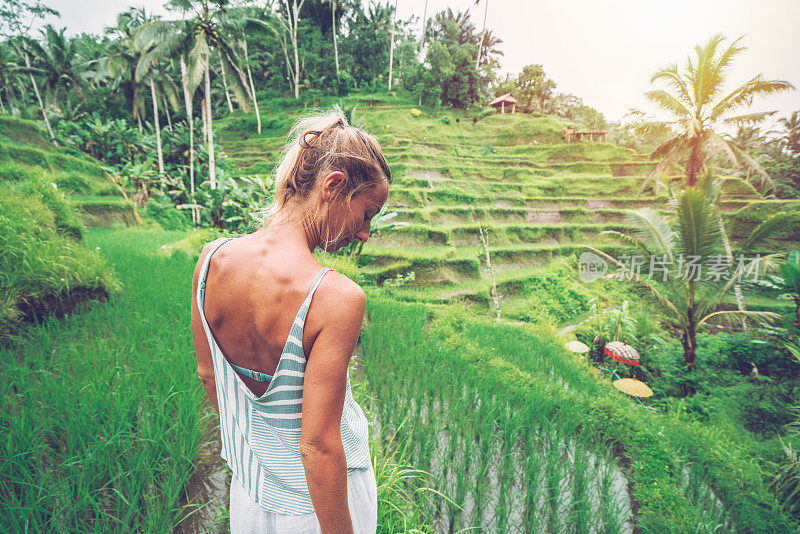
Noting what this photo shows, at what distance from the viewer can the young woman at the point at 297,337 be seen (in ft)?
1.90

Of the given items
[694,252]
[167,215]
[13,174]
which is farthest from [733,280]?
[167,215]

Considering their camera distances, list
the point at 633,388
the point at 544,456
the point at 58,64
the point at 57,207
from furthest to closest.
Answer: the point at 58,64
the point at 633,388
the point at 57,207
the point at 544,456

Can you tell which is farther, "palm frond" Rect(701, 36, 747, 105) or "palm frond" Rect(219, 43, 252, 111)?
"palm frond" Rect(219, 43, 252, 111)

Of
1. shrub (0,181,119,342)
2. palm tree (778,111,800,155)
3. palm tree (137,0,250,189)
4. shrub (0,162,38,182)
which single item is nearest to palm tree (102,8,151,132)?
palm tree (137,0,250,189)

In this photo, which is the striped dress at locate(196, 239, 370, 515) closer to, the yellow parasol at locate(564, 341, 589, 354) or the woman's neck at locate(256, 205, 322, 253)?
the woman's neck at locate(256, 205, 322, 253)

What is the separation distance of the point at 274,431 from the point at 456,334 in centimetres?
400

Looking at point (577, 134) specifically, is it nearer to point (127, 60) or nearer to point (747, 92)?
point (747, 92)

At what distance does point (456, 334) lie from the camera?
451 centimetres

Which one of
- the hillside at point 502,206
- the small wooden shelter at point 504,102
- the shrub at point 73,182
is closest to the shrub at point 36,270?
the hillside at point 502,206

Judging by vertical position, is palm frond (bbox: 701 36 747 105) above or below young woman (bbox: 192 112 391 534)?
above

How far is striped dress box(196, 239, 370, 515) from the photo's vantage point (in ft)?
2.07

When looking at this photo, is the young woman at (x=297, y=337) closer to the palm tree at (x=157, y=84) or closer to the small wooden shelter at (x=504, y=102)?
the palm tree at (x=157, y=84)

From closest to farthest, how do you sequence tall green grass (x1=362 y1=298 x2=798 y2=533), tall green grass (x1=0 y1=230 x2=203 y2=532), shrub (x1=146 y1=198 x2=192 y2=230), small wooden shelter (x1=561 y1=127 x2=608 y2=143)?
tall green grass (x1=0 y1=230 x2=203 y2=532), tall green grass (x1=362 y1=298 x2=798 y2=533), shrub (x1=146 y1=198 x2=192 y2=230), small wooden shelter (x1=561 y1=127 x2=608 y2=143)

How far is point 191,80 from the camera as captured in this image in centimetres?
882
